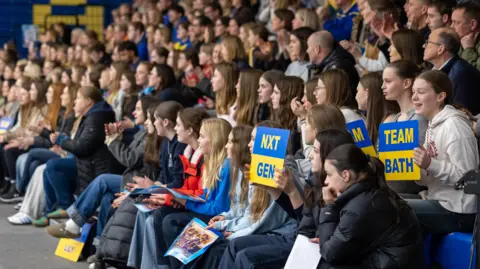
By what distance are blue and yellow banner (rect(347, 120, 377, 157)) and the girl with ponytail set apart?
658mm

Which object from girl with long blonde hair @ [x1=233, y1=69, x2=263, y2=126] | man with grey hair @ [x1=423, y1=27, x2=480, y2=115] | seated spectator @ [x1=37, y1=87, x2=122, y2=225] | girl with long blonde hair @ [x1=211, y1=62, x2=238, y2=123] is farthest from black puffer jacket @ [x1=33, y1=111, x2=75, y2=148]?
man with grey hair @ [x1=423, y1=27, x2=480, y2=115]

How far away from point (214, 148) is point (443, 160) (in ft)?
5.80

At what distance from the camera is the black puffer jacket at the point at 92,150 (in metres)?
8.47

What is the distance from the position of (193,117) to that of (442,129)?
2265 mm

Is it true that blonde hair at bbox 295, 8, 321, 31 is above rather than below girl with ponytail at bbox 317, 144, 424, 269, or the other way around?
above

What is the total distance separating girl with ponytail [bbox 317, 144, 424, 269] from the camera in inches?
175

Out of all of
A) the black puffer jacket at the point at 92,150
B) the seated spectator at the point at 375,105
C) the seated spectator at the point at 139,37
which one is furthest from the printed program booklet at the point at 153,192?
the seated spectator at the point at 139,37

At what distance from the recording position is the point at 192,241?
589 cm

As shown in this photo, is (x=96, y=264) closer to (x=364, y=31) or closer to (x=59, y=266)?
(x=59, y=266)

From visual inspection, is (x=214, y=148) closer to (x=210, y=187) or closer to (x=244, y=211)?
(x=210, y=187)

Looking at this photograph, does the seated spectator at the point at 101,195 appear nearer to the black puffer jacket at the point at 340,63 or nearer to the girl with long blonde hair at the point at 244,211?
the black puffer jacket at the point at 340,63

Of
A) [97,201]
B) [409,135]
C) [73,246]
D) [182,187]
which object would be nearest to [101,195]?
[97,201]

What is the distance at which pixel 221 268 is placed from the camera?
5516 mm

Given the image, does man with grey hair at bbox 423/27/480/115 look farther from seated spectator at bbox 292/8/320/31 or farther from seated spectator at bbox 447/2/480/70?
seated spectator at bbox 292/8/320/31
